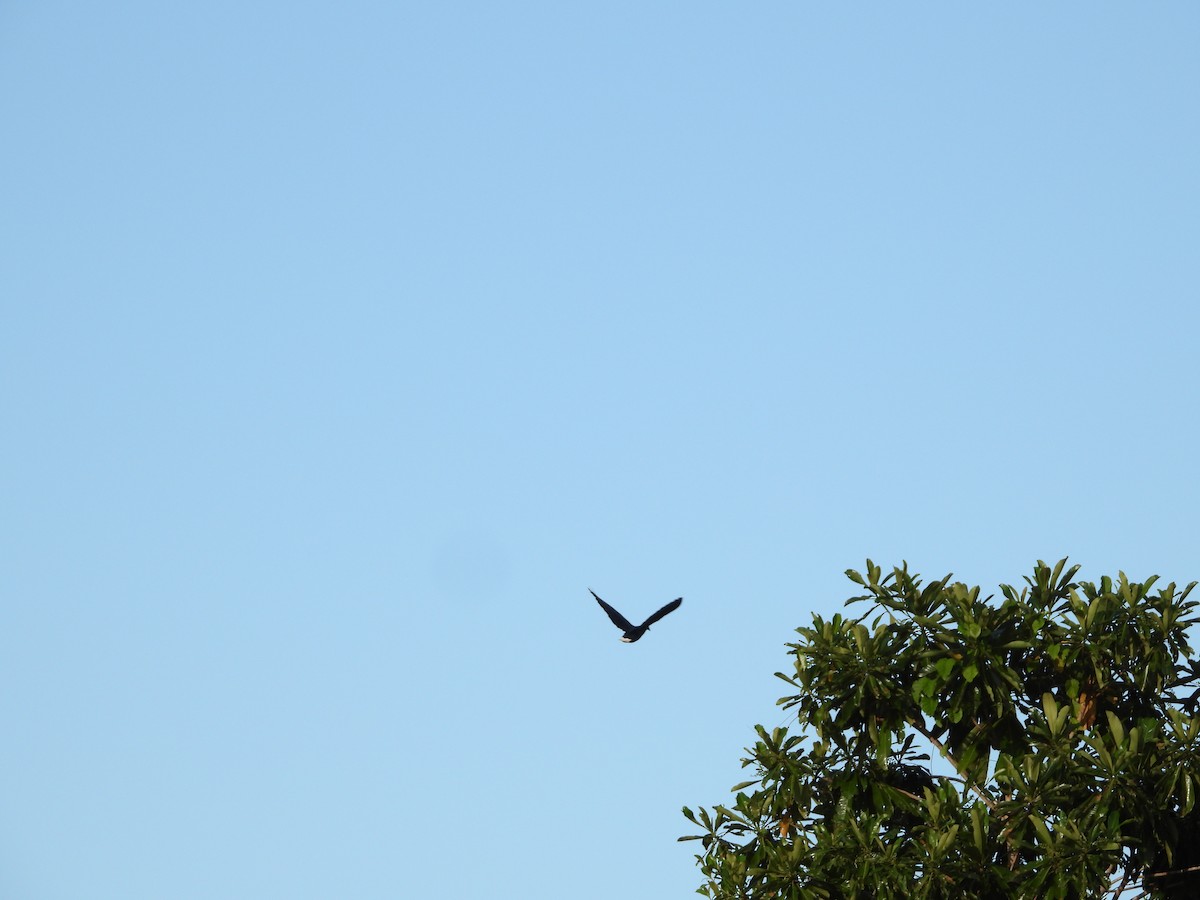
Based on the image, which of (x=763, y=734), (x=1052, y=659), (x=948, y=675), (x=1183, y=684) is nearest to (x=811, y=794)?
(x=763, y=734)

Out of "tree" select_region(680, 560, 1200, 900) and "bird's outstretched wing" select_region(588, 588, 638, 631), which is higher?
"bird's outstretched wing" select_region(588, 588, 638, 631)

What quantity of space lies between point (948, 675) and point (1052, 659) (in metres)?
1.20

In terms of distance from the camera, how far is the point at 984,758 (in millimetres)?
16016

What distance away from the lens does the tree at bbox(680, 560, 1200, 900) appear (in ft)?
47.8

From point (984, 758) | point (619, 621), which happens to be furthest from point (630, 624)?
point (984, 758)

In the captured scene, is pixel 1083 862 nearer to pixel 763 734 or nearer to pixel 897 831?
pixel 897 831

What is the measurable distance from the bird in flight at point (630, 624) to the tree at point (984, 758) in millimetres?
2081

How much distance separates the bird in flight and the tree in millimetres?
2081

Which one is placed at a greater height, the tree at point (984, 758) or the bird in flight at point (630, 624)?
the bird in flight at point (630, 624)

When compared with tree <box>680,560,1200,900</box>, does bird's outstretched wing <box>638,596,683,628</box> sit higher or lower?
higher

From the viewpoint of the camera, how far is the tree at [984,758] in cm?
1458

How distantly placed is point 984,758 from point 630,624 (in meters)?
4.99

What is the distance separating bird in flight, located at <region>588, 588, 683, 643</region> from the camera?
18.6 metres

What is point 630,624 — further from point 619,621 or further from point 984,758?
point 984,758
